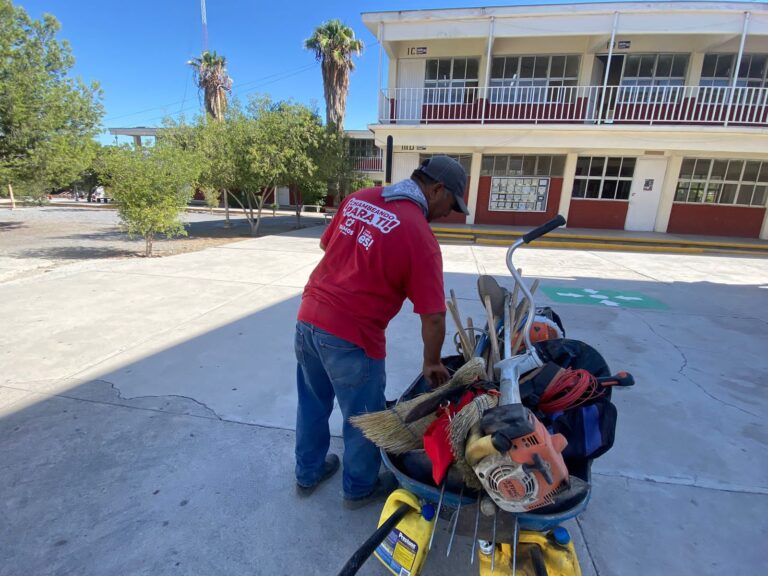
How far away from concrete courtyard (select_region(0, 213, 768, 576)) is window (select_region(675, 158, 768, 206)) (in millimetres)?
10695

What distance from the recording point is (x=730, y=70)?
484 inches

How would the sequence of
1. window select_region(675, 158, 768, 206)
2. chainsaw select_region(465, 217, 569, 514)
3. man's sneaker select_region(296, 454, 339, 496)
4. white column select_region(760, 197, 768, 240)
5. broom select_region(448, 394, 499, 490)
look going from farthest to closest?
white column select_region(760, 197, 768, 240) < window select_region(675, 158, 768, 206) < man's sneaker select_region(296, 454, 339, 496) < broom select_region(448, 394, 499, 490) < chainsaw select_region(465, 217, 569, 514)

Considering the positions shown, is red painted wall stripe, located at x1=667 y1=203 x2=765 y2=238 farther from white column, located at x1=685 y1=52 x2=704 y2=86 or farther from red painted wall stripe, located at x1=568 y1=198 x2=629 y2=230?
white column, located at x1=685 y1=52 x2=704 y2=86

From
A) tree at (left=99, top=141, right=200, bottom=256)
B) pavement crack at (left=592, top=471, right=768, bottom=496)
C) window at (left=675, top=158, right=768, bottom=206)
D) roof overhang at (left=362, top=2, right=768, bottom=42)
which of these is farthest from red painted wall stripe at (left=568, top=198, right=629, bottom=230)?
pavement crack at (left=592, top=471, right=768, bottom=496)

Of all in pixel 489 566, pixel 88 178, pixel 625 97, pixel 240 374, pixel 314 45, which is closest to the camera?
pixel 489 566

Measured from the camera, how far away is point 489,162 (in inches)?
553

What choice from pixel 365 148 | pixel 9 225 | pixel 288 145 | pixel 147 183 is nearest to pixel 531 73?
pixel 288 145

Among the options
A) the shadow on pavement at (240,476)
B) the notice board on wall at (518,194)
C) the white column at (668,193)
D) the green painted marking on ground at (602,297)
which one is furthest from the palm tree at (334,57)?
the shadow on pavement at (240,476)

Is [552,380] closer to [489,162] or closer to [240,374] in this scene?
[240,374]

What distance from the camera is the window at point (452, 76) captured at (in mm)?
13391

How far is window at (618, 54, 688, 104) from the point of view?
12500mm

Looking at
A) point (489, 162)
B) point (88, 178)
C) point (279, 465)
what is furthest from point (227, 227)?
point (88, 178)

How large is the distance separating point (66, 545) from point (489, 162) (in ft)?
47.5

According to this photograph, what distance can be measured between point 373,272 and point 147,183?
8144 mm
